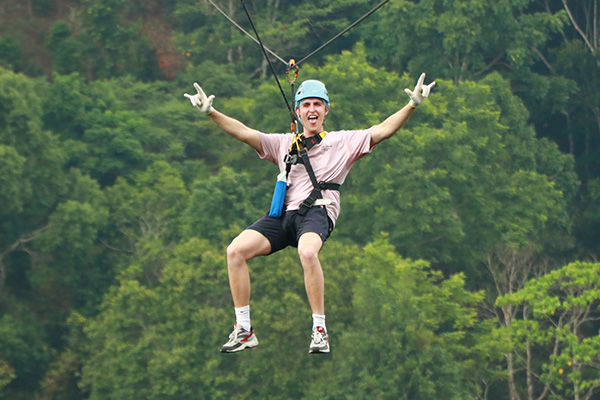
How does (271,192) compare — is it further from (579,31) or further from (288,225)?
(288,225)

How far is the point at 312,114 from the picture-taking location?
948 centimetres

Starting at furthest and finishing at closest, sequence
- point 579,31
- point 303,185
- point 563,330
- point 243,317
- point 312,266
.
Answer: point 579,31 < point 563,330 < point 303,185 < point 243,317 < point 312,266

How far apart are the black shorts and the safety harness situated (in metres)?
0.06

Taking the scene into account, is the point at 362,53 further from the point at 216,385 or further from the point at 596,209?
the point at 216,385

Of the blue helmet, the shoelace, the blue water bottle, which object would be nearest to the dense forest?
the blue helmet

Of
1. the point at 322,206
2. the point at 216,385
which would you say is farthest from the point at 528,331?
the point at 322,206

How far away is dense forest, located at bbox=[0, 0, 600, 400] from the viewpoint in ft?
121

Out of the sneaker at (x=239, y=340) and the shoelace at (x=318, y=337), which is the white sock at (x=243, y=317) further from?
the shoelace at (x=318, y=337)

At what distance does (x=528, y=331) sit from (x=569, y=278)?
9.18ft

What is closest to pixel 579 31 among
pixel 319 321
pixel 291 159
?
pixel 291 159

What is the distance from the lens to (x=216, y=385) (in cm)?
3703

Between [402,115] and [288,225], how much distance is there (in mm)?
1166

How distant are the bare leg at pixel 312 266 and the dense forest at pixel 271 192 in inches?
933

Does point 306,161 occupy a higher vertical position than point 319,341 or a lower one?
higher
